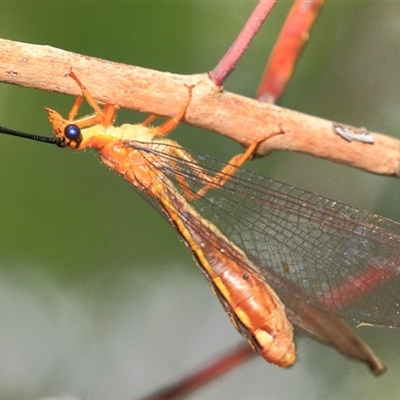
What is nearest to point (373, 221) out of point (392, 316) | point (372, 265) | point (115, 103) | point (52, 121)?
point (372, 265)

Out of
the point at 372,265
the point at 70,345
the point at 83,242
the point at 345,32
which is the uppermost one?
the point at 345,32

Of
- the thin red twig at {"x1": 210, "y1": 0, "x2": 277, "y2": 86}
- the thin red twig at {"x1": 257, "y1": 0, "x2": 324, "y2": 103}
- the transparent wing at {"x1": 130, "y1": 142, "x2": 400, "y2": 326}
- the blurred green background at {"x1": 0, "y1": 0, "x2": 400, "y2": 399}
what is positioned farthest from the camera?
the blurred green background at {"x1": 0, "y1": 0, "x2": 400, "y2": 399}

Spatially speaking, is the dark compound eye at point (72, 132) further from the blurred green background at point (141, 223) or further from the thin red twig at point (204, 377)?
the thin red twig at point (204, 377)

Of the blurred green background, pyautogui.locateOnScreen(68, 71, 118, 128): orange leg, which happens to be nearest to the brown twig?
pyautogui.locateOnScreen(68, 71, 118, 128): orange leg

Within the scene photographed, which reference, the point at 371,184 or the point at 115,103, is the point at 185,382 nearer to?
the point at 115,103

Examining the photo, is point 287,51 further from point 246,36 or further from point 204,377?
point 204,377

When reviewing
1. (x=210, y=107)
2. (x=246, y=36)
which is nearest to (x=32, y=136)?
(x=210, y=107)

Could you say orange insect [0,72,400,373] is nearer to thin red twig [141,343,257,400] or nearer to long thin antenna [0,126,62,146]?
long thin antenna [0,126,62,146]

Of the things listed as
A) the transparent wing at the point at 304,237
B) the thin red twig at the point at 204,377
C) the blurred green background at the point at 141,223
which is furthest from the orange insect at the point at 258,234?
the blurred green background at the point at 141,223
